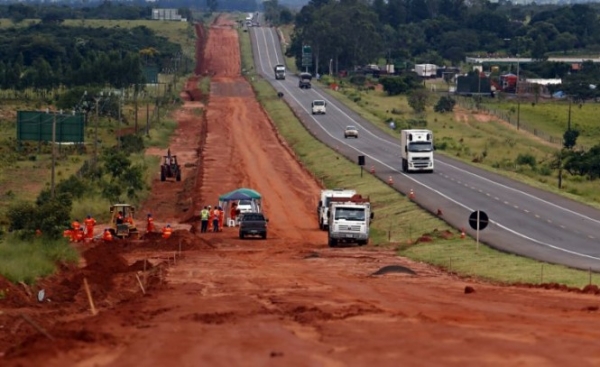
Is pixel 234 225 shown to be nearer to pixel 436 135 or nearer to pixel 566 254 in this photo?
pixel 566 254

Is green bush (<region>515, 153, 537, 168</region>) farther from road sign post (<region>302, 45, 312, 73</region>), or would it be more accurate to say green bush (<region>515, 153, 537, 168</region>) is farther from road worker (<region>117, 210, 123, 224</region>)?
road sign post (<region>302, 45, 312, 73</region>)

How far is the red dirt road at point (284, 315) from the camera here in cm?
1962

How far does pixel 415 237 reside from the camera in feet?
171

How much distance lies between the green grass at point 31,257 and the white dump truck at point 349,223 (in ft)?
38.7

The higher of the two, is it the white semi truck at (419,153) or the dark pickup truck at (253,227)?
the white semi truck at (419,153)

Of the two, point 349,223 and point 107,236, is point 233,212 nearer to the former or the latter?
point 107,236

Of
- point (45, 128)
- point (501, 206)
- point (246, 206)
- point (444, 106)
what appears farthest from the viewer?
point (444, 106)

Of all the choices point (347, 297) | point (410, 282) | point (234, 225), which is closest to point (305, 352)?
point (347, 297)

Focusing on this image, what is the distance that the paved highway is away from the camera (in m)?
45.3

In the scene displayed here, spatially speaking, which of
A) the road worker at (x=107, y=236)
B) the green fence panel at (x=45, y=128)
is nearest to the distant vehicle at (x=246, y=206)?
the road worker at (x=107, y=236)

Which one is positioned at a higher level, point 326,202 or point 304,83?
point 326,202

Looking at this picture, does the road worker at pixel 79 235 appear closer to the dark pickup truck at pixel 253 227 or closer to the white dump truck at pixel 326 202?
the dark pickup truck at pixel 253 227

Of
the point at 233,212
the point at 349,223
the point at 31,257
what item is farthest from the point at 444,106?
the point at 31,257

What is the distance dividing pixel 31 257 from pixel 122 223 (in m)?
17.3
